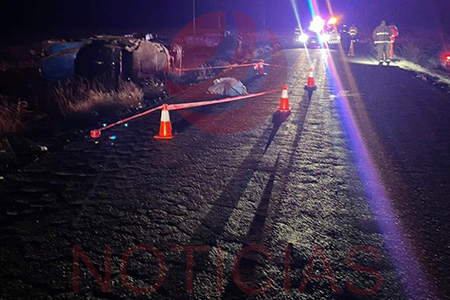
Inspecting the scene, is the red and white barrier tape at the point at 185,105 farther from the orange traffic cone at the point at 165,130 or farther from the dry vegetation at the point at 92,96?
the orange traffic cone at the point at 165,130

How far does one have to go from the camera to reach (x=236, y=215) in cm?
422

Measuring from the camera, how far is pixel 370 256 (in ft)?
11.5

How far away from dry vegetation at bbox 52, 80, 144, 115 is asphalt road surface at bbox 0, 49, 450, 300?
175 centimetres

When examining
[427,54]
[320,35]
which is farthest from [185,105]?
[320,35]

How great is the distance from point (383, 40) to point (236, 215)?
17835 mm

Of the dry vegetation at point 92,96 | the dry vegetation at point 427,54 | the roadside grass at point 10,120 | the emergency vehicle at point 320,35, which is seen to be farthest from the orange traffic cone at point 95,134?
the emergency vehicle at point 320,35

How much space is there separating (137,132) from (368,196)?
4.69 m

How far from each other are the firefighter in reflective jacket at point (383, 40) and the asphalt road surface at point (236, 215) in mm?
12207

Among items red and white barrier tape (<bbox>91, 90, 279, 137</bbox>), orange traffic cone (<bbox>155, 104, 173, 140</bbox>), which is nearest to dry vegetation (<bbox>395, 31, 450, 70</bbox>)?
red and white barrier tape (<bbox>91, 90, 279, 137</bbox>)

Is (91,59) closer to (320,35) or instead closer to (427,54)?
(427,54)

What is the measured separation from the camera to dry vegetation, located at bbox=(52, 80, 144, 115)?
29.1ft

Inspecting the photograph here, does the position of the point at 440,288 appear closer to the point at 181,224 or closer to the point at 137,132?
the point at 181,224

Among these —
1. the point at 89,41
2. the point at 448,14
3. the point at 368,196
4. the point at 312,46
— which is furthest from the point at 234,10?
the point at 368,196

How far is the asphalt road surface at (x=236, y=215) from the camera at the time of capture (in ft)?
10.2
